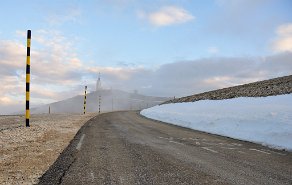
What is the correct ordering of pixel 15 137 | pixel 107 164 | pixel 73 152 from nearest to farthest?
pixel 107 164, pixel 73 152, pixel 15 137

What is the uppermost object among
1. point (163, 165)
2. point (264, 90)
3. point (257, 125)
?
point (264, 90)

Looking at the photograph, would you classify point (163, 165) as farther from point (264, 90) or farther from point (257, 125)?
point (264, 90)

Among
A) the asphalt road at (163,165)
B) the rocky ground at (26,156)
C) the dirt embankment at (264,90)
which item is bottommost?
the asphalt road at (163,165)

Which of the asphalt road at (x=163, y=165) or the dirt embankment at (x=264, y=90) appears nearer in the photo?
the asphalt road at (x=163, y=165)

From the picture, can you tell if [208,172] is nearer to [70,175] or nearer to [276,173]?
[276,173]

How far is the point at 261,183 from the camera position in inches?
222

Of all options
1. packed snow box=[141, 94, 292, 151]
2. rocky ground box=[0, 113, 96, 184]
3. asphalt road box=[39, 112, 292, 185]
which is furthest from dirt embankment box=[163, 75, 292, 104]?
rocky ground box=[0, 113, 96, 184]

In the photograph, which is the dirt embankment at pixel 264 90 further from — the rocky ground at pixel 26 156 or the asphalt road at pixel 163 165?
the rocky ground at pixel 26 156

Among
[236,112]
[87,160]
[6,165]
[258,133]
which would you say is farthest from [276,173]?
[236,112]

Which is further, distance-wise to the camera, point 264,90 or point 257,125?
point 264,90

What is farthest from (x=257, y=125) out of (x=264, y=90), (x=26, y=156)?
(x=264, y=90)

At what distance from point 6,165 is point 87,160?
1571 millimetres

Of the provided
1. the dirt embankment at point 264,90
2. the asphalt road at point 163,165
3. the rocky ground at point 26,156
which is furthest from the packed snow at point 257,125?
the rocky ground at point 26,156

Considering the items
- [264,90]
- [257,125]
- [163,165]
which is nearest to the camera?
[163,165]
